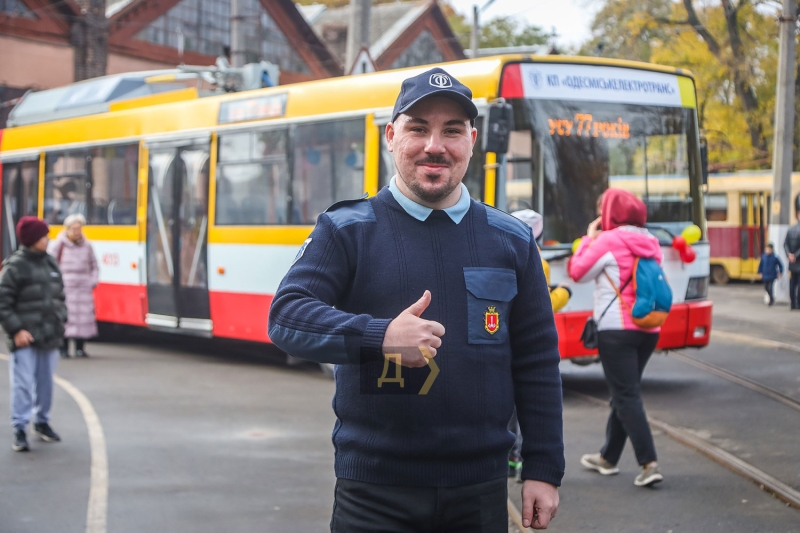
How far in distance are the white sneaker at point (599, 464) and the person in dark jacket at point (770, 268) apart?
14.3m

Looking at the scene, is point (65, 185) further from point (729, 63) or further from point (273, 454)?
point (729, 63)

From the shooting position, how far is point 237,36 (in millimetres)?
17156

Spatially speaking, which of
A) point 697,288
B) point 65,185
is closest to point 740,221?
point 65,185

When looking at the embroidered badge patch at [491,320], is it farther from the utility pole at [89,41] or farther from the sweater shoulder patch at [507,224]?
the utility pole at [89,41]

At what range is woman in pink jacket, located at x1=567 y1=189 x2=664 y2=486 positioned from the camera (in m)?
6.36

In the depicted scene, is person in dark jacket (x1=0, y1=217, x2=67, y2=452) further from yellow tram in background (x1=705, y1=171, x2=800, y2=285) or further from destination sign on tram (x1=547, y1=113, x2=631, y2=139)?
yellow tram in background (x1=705, y1=171, x2=800, y2=285)

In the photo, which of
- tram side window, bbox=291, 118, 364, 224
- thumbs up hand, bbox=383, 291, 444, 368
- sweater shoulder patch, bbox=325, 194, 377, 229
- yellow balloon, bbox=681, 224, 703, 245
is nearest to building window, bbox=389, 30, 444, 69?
tram side window, bbox=291, 118, 364, 224

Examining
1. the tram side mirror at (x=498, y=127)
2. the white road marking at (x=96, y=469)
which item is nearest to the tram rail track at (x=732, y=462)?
the tram side mirror at (x=498, y=127)

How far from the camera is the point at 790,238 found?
749 inches

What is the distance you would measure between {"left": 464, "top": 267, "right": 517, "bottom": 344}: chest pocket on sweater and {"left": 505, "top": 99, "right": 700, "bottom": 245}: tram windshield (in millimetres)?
6929

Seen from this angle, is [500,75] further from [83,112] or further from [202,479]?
[83,112]

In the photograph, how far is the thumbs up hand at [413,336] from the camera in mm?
2350

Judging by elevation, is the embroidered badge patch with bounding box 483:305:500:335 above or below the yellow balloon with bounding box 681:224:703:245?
below

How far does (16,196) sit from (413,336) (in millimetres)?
16010
